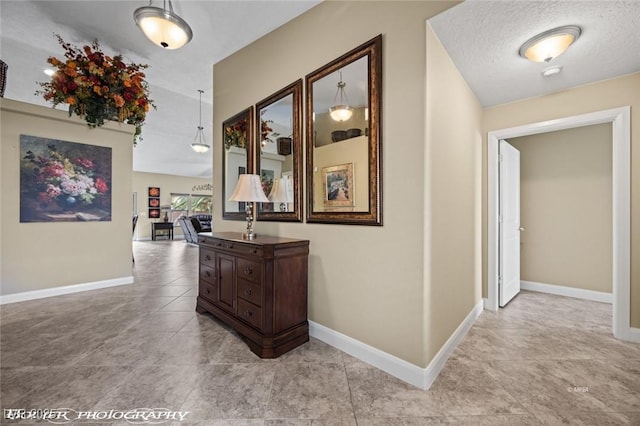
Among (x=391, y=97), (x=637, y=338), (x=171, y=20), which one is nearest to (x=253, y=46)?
(x=171, y=20)

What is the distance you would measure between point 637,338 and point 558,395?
1517mm

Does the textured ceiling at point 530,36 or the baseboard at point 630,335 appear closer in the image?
the textured ceiling at point 530,36

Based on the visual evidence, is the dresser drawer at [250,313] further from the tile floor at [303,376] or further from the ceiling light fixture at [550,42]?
the ceiling light fixture at [550,42]

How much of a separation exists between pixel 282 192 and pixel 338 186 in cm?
71

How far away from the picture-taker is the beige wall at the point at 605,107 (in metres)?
2.30

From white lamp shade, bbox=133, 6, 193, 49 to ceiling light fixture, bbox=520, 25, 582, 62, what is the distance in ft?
9.60

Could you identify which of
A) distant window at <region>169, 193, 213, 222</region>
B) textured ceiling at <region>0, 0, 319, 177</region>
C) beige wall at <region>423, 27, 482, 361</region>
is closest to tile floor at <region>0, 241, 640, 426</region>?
beige wall at <region>423, 27, 482, 361</region>

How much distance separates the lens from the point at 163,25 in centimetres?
232

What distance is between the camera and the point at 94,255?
3840 mm

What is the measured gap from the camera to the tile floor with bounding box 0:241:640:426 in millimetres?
1464

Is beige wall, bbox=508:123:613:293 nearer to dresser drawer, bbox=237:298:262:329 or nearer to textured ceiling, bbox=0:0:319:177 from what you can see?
textured ceiling, bbox=0:0:319:177

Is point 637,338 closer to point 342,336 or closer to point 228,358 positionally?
point 342,336

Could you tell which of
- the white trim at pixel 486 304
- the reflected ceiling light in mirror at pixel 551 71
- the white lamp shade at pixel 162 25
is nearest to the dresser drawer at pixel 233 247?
the white lamp shade at pixel 162 25

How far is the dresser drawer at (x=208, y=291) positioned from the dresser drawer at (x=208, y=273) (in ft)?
0.18
